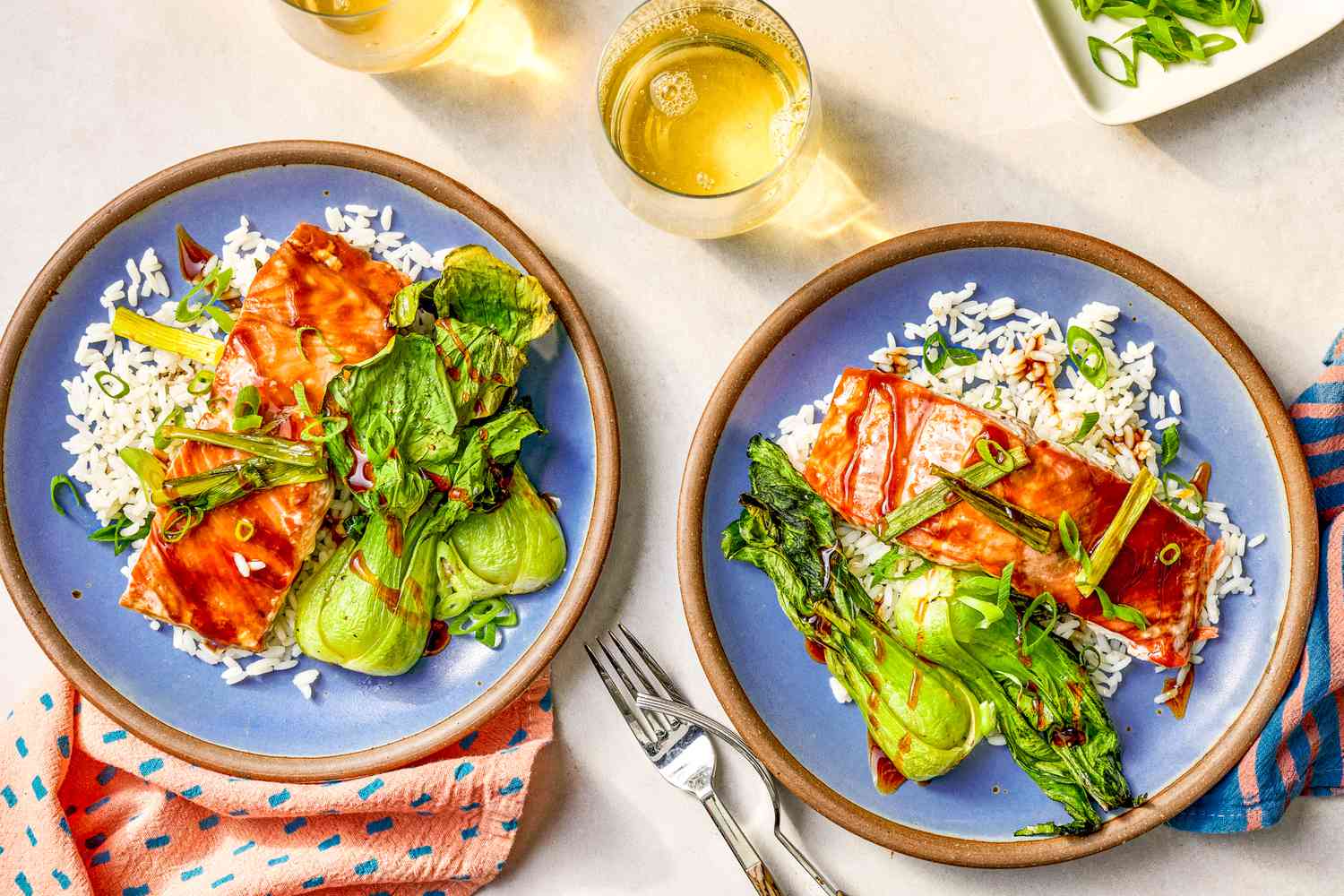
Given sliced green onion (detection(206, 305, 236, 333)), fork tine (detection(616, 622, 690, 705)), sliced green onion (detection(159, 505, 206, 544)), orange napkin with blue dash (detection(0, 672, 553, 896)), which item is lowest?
orange napkin with blue dash (detection(0, 672, 553, 896))

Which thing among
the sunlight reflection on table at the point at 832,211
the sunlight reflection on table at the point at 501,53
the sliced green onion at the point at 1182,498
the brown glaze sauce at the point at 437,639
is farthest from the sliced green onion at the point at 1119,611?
the sunlight reflection on table at the point at 501,53

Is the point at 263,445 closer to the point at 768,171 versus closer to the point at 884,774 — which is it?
the point at 768,171

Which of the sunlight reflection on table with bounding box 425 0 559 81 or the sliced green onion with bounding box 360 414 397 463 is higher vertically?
the sunlight reflection on table with bounding box 425 0 559 81

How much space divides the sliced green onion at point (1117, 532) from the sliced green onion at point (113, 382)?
7.78 feet

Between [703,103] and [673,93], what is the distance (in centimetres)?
8

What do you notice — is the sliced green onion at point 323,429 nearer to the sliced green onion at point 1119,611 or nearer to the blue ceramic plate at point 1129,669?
the blue ceramic plate at point 1129,669

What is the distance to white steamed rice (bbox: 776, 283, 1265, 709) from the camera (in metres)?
2.62

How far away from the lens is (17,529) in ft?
9.08

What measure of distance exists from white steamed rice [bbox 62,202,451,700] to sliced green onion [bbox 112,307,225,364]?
1.1 inches

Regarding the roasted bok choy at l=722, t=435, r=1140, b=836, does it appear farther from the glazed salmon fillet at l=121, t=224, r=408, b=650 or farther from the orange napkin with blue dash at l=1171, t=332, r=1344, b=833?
the glazed salmon fillet at l=121, t=224, r=408, b=650

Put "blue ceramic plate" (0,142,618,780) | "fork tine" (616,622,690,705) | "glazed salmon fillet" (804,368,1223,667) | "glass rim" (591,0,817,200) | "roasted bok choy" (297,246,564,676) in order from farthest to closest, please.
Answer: "fork tine" (616,622,690,705) < "blue ceramic plate" (0,142,618,780) < "roasted bok choy" (297,246,564,676) < "glazed salmon fillet" (804,368,1223,667) < "glass rim" (591,0,817,200)

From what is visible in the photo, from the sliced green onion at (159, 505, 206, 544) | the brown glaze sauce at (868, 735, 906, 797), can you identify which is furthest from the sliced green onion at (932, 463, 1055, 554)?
the sliced green onion at (159, 505, 206, 544)

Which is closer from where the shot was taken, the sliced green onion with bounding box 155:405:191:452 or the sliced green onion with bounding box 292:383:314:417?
the sliced green onion with bounding box 292:383:314:417

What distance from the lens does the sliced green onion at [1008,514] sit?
246cm
